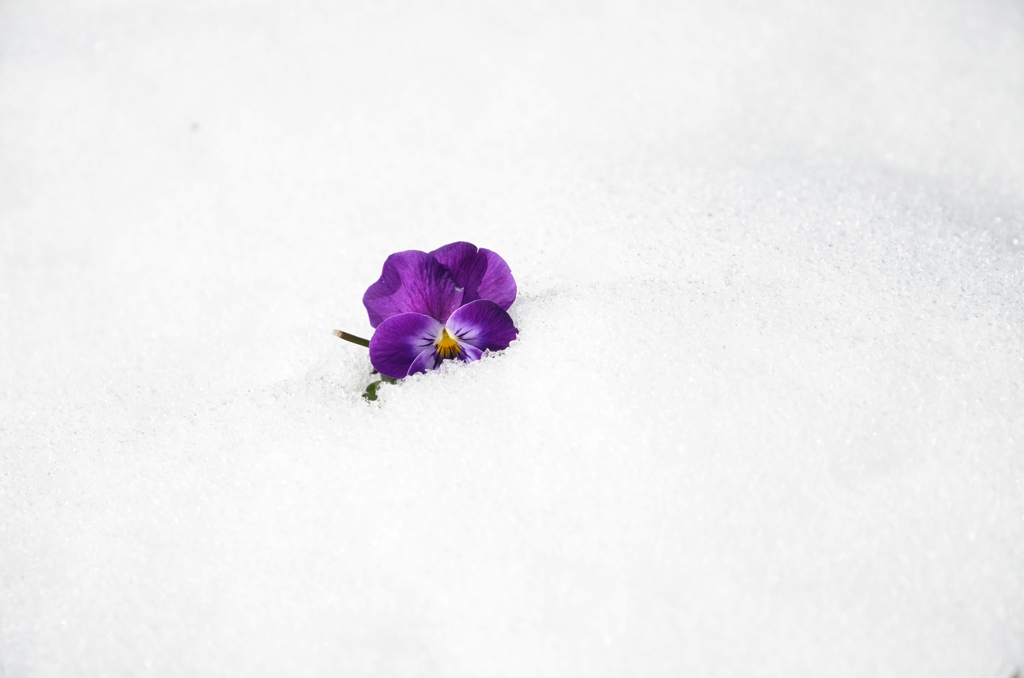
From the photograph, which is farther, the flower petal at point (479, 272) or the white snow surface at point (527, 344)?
the flower petal at point (479, 272)

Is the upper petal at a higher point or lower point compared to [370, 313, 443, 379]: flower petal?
higher

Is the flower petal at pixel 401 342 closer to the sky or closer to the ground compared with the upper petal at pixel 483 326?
closer to the ground

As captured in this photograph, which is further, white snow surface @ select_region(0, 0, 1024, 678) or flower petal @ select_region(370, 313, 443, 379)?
flower petal @ select_region(370, 313, 443, 379)

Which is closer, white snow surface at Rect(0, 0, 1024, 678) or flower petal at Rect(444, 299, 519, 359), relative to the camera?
white snow surface at Rect(0, 0, 1024, 678)

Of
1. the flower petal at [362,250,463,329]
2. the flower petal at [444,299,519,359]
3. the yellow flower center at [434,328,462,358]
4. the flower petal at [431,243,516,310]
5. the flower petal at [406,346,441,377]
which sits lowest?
the flower petal at [406,346,441,377]

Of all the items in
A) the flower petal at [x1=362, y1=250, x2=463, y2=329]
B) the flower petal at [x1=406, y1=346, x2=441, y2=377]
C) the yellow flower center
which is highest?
the flower petal at [x1=362, y1=250, x2=463, y2=329]

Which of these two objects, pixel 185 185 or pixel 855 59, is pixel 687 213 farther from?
pixel 185 185
